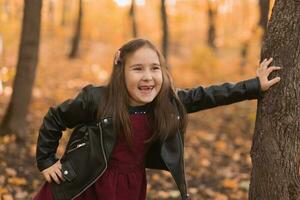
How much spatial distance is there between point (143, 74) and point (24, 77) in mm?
4139

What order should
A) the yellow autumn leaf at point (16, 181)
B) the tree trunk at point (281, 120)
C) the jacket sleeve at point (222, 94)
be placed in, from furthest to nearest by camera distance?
the yellow autumn leaf at point (16, 181)
the jacket sleeve at point (222, 94)
the tree trunk at point (281, 120)

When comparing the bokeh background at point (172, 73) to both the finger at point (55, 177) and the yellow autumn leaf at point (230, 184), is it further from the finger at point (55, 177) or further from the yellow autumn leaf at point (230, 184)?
the finger at point (55, 177)

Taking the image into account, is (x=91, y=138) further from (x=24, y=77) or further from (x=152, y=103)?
(x=24, y=77)

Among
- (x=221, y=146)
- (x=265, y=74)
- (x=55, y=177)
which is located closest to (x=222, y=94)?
(x=265, y=74)

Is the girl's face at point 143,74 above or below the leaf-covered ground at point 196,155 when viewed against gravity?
above

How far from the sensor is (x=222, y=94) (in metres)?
3.21

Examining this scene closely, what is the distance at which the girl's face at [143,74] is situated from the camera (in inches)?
121

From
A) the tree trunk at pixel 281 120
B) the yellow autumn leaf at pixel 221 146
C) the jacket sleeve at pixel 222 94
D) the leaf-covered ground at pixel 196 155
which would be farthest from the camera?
the yellow autumn leaf at pixel 221 146

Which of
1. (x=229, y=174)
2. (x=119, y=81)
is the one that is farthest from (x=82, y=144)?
(x=229, y=174)

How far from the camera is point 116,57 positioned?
3.19 m

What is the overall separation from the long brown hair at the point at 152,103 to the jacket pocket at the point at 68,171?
421 mm

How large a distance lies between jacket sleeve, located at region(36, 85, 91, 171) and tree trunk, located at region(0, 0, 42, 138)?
3.66 m

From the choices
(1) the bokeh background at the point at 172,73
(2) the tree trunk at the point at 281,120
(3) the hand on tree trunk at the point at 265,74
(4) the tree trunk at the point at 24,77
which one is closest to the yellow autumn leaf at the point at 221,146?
(1) the bokeh background at the point at 172,73

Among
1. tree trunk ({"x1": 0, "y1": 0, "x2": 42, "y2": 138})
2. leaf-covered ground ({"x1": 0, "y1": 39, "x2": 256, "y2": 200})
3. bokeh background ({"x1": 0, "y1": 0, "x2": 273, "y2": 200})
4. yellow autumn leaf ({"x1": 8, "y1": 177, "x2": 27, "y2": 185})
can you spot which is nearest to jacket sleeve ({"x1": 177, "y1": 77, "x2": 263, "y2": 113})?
bokeh background ({"x1": 0, "y1": 0, "x2": 273, "y2": 200})
